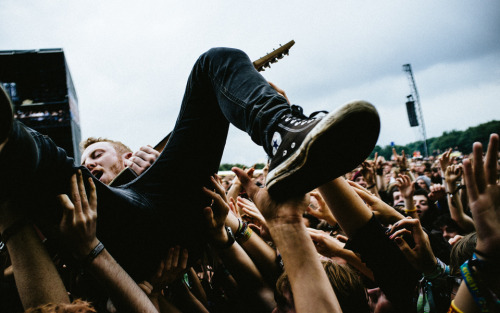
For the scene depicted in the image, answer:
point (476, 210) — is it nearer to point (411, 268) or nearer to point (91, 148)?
point (411, 268)

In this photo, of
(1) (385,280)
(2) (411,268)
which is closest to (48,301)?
(1) (385,280)

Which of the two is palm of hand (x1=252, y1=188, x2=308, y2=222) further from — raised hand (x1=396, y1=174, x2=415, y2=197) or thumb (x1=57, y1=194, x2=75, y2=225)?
raised hand (x1=396, y1=174, x2=415, y2=197)

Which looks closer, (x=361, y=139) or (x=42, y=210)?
(x=361, y=139)

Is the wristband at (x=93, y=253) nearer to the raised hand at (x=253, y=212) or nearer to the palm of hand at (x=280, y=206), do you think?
the palm of hand at (x=280, y=206)

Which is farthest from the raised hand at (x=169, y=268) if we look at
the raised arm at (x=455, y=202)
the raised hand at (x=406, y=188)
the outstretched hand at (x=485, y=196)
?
the raised arm at (x=455, y=202)

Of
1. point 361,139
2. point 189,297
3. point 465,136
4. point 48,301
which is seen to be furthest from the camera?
point 465,136

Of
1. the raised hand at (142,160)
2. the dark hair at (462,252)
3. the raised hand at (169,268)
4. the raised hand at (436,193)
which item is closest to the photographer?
the dark hair at (462,252)

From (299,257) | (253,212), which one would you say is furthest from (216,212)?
(299,257)

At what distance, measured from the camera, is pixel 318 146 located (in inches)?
41.0

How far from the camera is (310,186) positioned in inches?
48.3

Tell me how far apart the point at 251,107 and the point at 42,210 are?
100 cm

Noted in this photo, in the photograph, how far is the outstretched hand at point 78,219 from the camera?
4.37ft

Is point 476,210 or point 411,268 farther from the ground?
point 476,210

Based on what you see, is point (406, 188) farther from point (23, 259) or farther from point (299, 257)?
point (23, 259)
